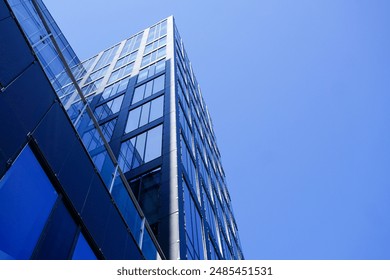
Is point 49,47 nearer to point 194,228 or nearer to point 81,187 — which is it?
point 81,187

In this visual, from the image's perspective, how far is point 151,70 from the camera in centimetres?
3319

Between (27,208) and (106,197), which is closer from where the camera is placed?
(27,208)

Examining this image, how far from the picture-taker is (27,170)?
25.4ft

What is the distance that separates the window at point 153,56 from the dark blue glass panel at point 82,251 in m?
28.4

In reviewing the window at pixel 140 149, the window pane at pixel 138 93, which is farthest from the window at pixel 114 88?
the window at pixel 140 149

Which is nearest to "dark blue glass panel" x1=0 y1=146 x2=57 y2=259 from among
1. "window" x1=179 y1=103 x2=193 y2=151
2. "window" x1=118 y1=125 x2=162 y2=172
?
"window" x1=118 y1=125 x2=162 y2=172

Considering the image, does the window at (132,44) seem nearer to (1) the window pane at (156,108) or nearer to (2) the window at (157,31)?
(2) the window at (157,31)

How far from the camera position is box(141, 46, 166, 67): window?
3624 centimetres

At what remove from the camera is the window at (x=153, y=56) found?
119ft

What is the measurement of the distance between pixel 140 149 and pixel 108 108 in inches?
374

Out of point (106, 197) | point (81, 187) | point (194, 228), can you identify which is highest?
point (81, 187)
